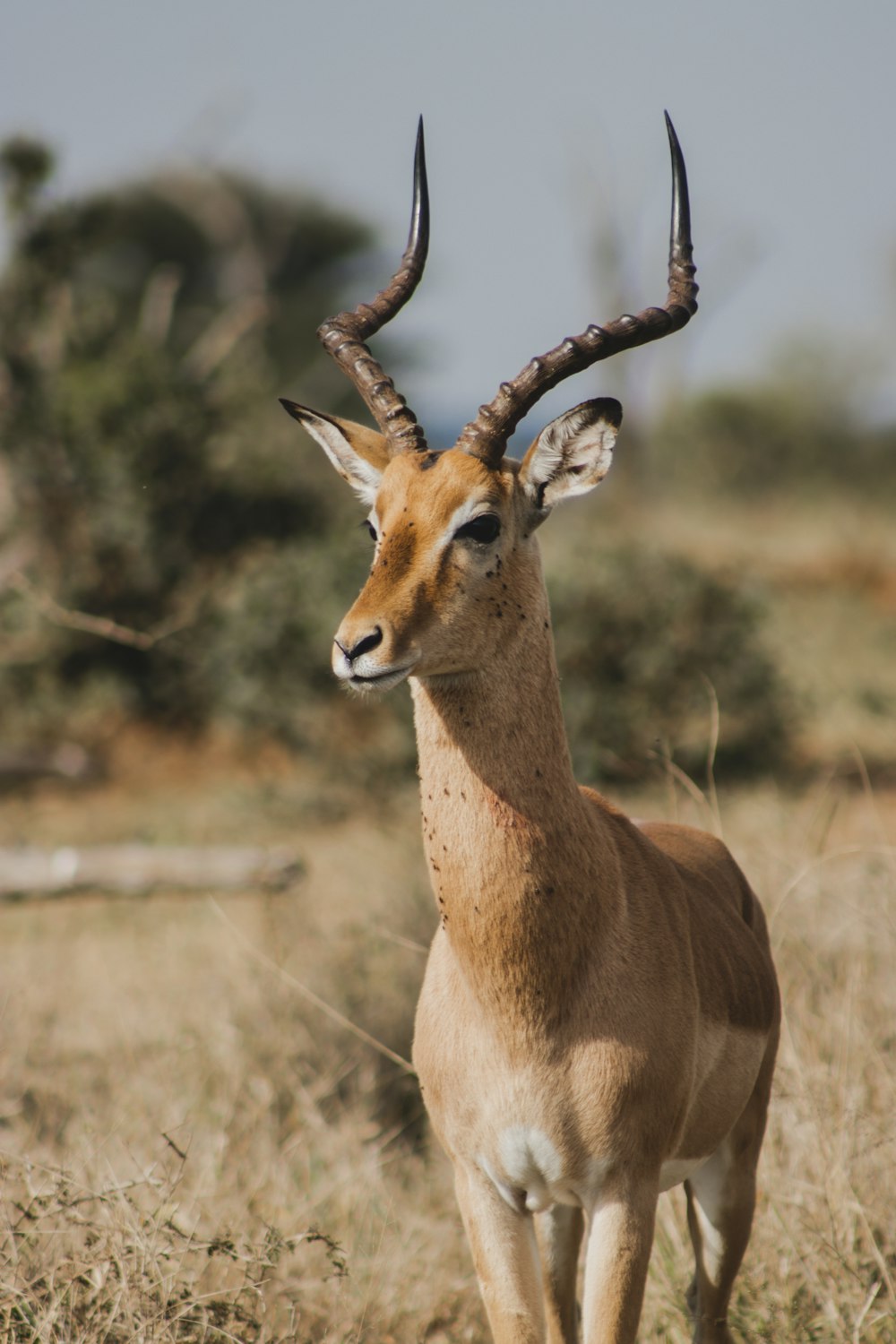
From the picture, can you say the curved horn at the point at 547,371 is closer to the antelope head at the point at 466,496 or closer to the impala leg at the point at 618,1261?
the antelope head at the point at 466,496

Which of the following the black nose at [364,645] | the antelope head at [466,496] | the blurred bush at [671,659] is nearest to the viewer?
the black nose at [364,645]

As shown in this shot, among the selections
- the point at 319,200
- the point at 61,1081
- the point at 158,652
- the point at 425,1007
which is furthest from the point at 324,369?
the point at 425,1007

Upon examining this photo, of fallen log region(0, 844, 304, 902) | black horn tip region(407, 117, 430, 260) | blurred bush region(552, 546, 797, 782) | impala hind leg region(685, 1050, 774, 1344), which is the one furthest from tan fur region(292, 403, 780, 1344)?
blurred bush region(552, 546, 797, 782)

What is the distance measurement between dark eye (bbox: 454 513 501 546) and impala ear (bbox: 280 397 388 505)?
19.0 inches

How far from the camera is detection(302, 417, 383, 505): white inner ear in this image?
3.96m

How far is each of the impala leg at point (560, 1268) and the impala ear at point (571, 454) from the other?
82.6 inches

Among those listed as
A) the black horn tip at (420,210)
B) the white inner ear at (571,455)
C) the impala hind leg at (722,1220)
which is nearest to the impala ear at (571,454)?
the white inner ear at (571,455)

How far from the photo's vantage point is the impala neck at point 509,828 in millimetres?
3422

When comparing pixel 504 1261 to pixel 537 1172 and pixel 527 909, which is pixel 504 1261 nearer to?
pixel 537 1172

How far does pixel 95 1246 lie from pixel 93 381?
1355 centimetres

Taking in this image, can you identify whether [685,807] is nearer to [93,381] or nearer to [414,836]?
[414,836]

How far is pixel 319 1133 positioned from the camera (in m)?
5.76

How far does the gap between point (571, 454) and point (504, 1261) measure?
6.87ft

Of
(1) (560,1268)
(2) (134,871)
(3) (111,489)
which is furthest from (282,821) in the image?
(1) (560,1268)
